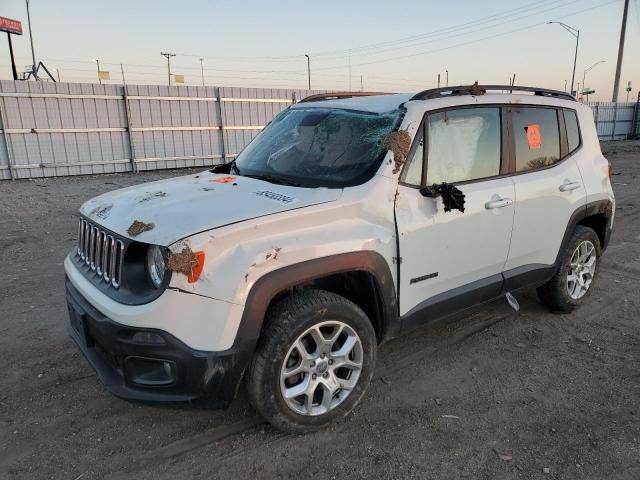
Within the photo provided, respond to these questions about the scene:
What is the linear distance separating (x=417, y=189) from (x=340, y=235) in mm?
688

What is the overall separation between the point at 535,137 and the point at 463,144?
0.89 meters

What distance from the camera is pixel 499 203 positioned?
3.57m

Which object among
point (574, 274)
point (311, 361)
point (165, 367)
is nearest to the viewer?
point (165, 367)

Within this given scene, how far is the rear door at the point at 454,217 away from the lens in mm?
3143

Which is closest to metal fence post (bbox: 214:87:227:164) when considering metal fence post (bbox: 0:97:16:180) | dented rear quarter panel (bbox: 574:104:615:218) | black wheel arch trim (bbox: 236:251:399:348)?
metal fence post (bbox: 0:97:16:180)

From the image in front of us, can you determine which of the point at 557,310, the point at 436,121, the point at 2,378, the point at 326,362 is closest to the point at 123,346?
the point at 326,362

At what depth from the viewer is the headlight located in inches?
99.1

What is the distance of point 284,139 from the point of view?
3.89 m

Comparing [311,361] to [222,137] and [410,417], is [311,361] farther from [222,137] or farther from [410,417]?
[222,137]

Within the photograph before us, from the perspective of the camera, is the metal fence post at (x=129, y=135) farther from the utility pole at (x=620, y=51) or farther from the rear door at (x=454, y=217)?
the utility pole at (x=620, y=51)

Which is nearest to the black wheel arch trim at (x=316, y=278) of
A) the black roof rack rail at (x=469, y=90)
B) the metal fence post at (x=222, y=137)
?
the black roof rack rail at (x=469, y=90)

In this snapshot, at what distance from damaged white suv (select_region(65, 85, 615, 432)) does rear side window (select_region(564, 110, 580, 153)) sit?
0.11 metres

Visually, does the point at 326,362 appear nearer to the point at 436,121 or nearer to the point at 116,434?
the point at 116,434

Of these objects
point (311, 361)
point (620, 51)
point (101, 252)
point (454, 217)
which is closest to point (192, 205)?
point (101, 252)
